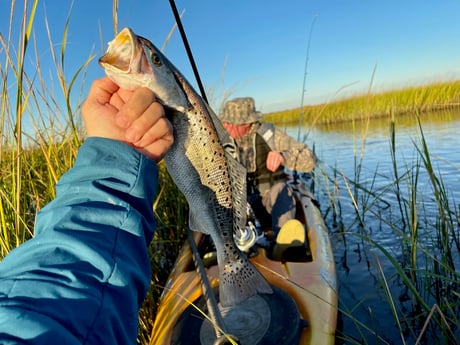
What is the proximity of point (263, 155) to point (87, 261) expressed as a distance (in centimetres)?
516

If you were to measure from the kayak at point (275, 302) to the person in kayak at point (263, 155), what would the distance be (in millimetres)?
1322

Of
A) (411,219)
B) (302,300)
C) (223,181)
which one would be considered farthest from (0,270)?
(411,219)

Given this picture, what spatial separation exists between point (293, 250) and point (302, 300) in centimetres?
100

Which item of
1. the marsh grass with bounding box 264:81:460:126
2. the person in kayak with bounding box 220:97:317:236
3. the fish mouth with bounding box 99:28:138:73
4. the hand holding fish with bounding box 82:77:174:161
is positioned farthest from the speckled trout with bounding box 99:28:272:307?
the marsh grass with bounding box 264:81:460:126

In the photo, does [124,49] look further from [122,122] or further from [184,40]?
[184,40]

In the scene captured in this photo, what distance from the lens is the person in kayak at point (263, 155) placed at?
5.25m

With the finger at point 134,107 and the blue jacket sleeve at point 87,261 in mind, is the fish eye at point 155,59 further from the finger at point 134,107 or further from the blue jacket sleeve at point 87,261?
the blue jacket sleeve at point 87,261

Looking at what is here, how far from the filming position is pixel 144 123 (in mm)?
1175

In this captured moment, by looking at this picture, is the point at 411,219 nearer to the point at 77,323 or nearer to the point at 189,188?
the point at 189,188

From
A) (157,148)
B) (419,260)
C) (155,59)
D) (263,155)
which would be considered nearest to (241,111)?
(263,155)

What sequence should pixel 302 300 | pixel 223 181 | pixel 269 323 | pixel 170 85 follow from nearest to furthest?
pixel 170 85, pixel 223 181, pixel 269 323, pixel 302 300

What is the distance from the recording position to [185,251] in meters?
3.92

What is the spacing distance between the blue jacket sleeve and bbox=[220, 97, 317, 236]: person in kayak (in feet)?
13.6

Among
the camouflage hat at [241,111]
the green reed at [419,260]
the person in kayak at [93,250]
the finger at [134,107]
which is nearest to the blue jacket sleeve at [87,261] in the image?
the person in kayak at [93,250]
